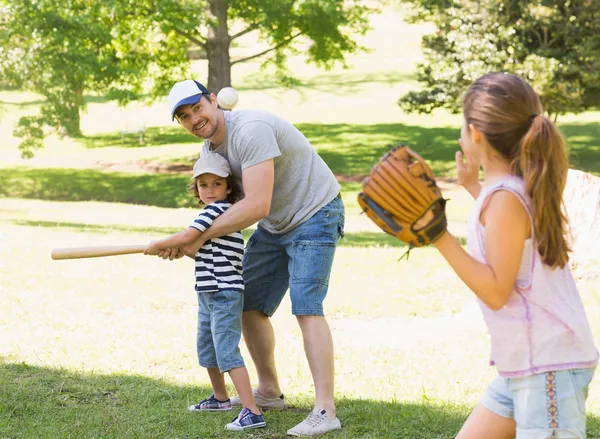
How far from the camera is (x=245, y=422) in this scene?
177 inches

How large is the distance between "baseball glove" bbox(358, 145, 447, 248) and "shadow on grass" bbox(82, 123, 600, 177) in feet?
70.8

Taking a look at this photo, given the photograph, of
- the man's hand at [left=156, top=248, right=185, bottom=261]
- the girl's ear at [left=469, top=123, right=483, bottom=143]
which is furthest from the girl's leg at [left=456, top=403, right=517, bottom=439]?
the man's hand at [left=156, top=248, right=185, bottom=261]

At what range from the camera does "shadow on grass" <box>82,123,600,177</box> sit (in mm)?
25484

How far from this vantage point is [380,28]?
52000mm

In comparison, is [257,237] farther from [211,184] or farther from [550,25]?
[550,25]

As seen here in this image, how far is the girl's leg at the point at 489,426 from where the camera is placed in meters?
2.87

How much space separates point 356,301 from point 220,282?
3.51 metres

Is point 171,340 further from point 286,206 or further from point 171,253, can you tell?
point 286,206

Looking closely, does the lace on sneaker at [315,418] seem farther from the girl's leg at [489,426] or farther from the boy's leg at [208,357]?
the girl's leg at [489,426]

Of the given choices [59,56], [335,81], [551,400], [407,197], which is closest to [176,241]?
[407,197]

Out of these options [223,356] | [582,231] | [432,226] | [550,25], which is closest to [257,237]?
[223,356]

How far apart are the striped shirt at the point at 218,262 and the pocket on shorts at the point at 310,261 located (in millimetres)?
286

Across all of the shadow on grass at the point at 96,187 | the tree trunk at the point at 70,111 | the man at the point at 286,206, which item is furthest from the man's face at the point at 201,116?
the shadow on grass at the point at 96,187

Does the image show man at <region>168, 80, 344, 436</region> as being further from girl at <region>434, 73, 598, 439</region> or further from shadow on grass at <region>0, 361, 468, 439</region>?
girl at <region>434, 73, 598, 439</region>
